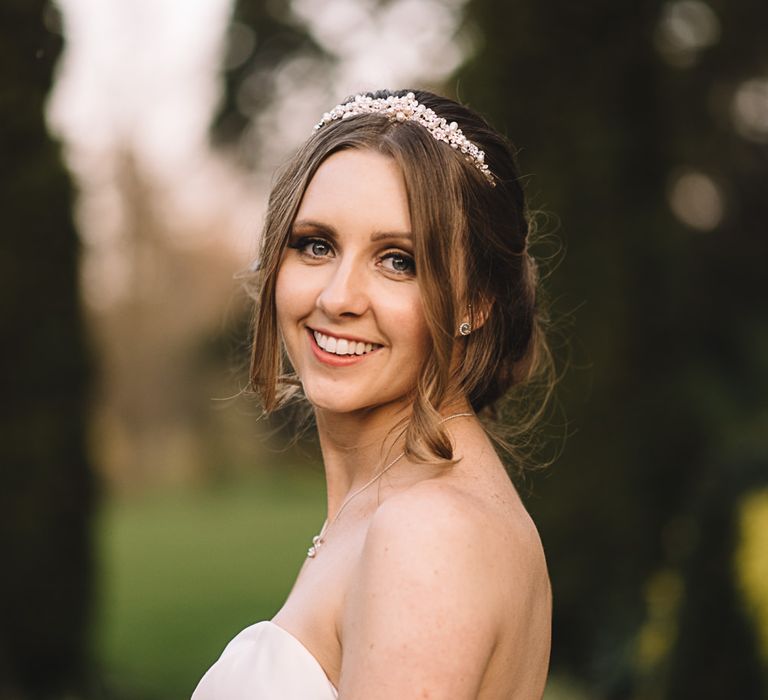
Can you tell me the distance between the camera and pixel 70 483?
26.5ft

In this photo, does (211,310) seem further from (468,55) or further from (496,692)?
(496,692)

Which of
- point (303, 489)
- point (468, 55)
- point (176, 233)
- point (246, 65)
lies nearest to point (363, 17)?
point (246, 65)

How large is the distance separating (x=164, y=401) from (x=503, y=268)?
2633 cm

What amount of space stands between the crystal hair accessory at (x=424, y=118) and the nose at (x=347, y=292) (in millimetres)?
328

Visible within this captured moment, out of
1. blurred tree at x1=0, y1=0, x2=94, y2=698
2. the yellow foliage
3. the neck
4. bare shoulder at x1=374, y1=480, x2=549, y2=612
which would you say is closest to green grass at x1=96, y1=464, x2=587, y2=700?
blurred tree at x1=0, y1=0, x2=94, y2=698

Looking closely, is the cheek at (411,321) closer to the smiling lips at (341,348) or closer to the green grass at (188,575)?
the smiling lips at (341,348)

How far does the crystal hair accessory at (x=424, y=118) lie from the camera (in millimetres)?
2264

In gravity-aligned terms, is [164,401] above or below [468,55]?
below

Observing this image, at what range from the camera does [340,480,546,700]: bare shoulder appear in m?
1.75

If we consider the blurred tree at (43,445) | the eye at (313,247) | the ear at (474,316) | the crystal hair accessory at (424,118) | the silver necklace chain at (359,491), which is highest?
the crystal hair accessory at (424,118)

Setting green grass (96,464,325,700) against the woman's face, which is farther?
green grass (96,464,325,700)

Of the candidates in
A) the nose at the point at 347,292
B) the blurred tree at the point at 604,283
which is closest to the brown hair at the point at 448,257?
the nose at the point at 347,292

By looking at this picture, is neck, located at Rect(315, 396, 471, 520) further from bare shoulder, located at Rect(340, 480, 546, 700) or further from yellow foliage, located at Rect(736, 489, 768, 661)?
yellow foliage, located at Rect(736, 489, 768, 661)

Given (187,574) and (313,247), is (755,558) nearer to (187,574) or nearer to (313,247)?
(313,247)
